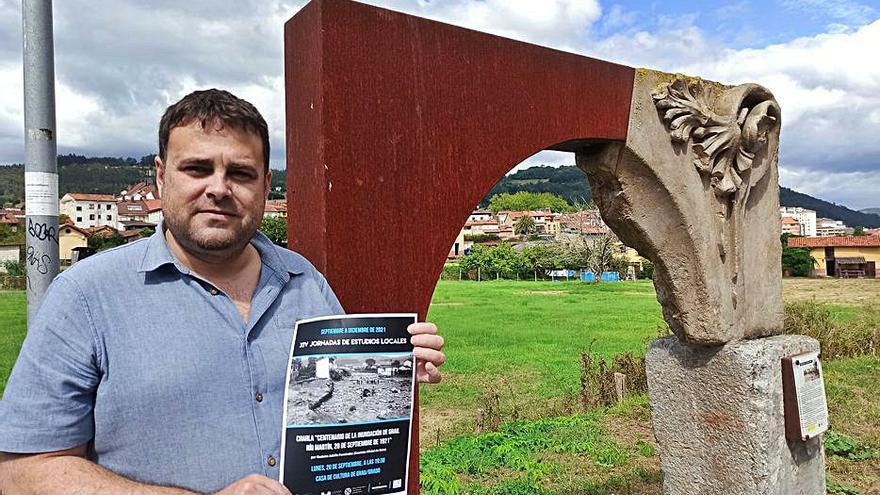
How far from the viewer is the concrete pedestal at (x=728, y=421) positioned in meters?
3.38

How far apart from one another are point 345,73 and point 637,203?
72.7 inches

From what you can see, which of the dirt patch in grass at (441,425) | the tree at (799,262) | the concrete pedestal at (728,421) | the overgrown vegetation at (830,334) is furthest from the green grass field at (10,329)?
the tree at (799,262)

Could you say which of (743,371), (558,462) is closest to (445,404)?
(558,462)

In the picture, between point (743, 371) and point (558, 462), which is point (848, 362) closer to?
point (558, 462)

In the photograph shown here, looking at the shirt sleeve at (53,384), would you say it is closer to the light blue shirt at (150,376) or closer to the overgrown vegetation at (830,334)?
the light blue shirt at (150,376)

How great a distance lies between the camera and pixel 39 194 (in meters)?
2.59

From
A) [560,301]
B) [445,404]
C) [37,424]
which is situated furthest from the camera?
[560,301]

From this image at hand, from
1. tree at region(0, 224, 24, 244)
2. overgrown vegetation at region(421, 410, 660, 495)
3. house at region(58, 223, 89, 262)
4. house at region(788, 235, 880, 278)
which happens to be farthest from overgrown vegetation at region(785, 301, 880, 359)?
house at region(788, 235, 880, 278)

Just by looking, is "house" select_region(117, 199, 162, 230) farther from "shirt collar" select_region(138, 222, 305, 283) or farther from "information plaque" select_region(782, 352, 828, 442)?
"shirt collar" select_region(138, 222, 305, 283)

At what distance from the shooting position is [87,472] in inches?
53.4

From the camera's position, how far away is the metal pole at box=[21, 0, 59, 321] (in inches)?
99.6

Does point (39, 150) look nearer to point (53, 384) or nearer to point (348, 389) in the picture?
point (53, 384)

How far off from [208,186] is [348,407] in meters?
0.63

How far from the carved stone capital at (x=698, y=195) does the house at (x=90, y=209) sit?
6004 cm
